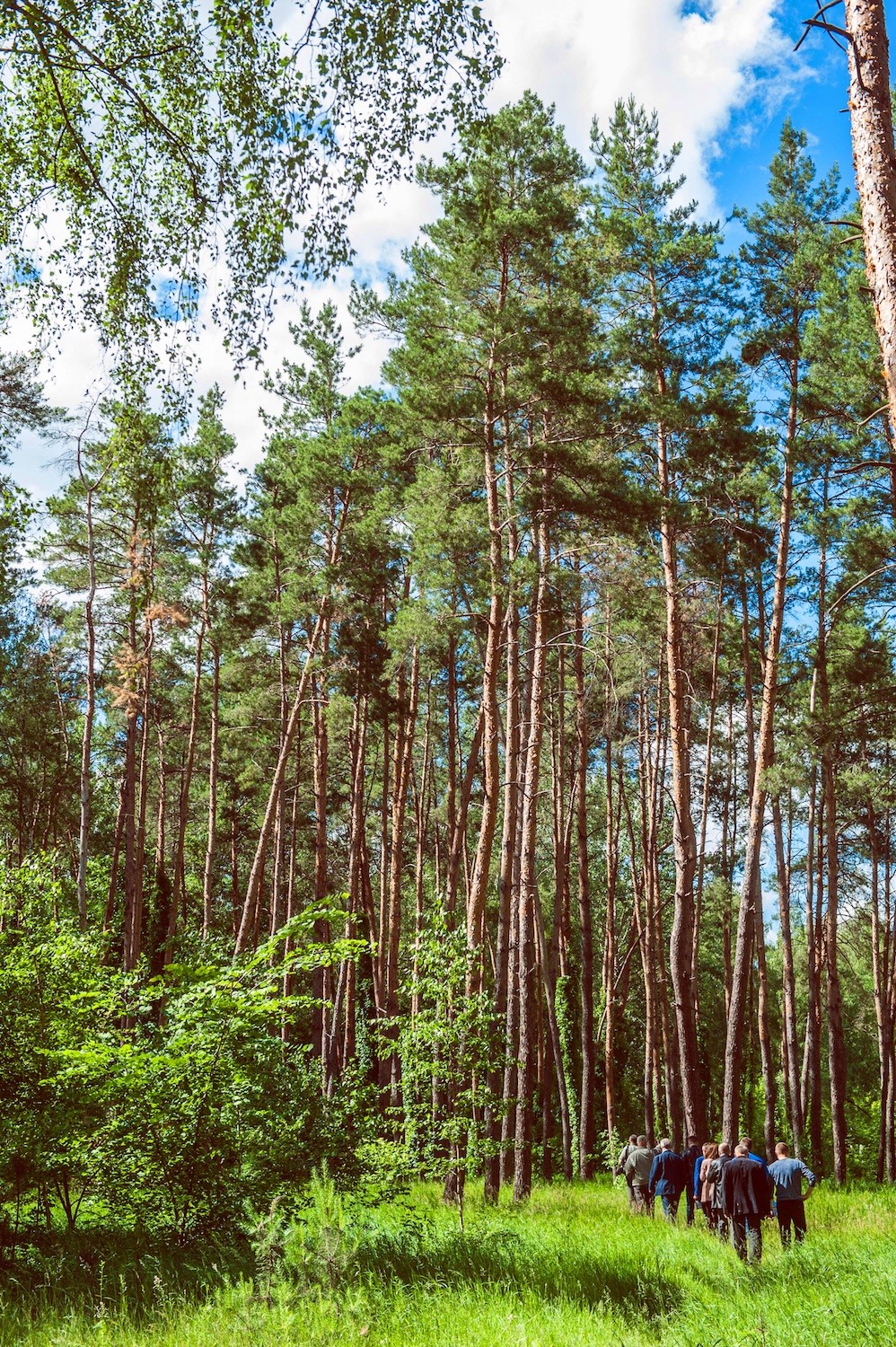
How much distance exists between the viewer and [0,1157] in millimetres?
6766

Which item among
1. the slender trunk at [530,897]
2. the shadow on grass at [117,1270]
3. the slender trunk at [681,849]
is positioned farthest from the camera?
the slender trunk at [681,849]

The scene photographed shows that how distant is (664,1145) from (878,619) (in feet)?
39.3

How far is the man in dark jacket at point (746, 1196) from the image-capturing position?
916 centimetres

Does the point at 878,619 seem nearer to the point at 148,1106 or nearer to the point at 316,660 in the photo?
the point at 316,660

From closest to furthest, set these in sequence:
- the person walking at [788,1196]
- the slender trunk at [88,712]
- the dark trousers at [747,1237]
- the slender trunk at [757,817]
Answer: the dark trousers at [747,1237] < the person walking at [788,1196] < the slender trunk at [757,817] < the slender trunk at [88,712]

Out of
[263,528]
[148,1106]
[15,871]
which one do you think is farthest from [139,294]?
[263,528]

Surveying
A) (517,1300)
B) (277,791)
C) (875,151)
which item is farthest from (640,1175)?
(875,151)

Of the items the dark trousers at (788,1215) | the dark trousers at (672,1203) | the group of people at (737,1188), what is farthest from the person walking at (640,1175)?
the dark trousers at (788,1215)

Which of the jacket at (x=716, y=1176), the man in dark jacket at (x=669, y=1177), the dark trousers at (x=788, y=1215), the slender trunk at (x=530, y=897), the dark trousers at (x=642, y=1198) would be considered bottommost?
the dark trousers at (x=642, y=1198)

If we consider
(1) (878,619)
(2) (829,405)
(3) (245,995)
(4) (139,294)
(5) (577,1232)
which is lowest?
(5) (577,1232)

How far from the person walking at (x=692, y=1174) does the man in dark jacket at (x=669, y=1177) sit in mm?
121

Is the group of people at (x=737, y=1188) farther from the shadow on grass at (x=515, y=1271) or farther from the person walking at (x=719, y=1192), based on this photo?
the shadow on grass at (x=515, y=1271)

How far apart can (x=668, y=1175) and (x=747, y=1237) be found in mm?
3268

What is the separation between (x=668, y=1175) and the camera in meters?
12.4
